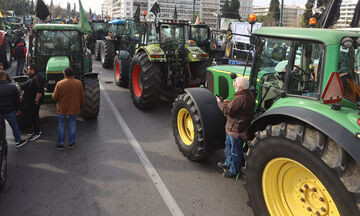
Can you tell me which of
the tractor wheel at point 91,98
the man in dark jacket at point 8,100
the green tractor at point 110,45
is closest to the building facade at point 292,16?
the green tractor at point 110,45

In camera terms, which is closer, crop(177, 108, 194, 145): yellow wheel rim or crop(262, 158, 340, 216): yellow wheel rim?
crop(262, 158, 340, 216): yellow wheel rim

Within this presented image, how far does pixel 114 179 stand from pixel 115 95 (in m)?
5.43

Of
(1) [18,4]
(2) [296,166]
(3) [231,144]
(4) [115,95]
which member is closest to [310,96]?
(2) [296,166]

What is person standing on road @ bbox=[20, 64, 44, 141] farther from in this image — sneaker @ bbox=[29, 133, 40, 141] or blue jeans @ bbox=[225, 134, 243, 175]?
blue jeans @ bbox=[225, 134, 243, 175]

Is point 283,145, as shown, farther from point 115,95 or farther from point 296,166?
point 115,95

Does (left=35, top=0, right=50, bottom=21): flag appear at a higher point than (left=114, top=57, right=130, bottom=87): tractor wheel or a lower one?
higher

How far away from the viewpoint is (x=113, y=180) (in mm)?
4355

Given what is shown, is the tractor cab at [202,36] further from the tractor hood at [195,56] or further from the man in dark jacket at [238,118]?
the man in dark jacket at [238,118]

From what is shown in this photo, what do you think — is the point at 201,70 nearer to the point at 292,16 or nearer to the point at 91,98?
the point at 91,98

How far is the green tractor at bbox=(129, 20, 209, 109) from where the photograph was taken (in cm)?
752

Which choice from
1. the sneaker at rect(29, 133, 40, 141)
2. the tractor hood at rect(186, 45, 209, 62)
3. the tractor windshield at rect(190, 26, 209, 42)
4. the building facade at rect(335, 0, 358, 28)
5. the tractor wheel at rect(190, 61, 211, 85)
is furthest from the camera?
the tractor windshield at rect(190, 26, 209, 42)

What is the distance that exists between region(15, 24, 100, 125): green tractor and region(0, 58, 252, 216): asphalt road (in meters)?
0.73

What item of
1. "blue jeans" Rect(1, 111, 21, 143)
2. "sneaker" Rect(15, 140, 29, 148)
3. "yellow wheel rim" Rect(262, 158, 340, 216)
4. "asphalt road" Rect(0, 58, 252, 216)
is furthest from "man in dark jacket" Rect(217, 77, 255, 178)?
"sneaker" Rect(15, 140, 29, 148)

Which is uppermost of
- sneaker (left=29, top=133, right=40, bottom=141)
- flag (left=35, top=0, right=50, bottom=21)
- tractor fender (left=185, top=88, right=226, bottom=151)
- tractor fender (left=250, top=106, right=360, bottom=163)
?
flag (left=35, top=0, right=50, bottom=21)
